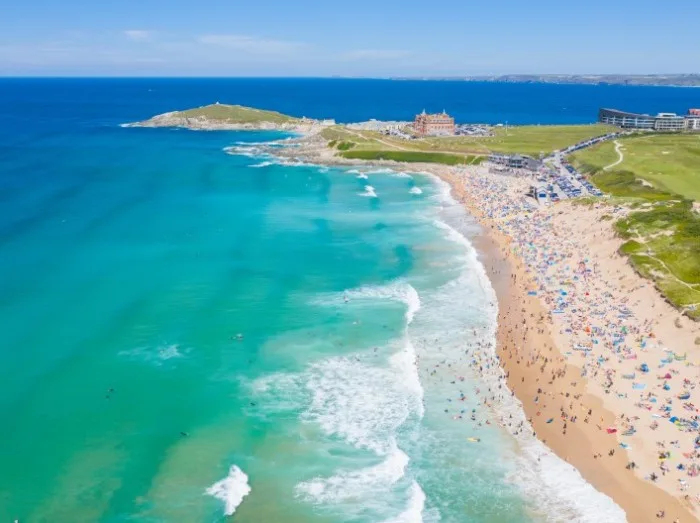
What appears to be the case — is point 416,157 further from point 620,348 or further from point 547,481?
point 547,481

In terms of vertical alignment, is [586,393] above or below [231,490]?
above

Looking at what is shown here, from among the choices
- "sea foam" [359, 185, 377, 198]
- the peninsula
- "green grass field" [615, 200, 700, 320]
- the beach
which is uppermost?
the peninsula

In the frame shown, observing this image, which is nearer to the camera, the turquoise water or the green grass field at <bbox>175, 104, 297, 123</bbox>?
the turquoise water

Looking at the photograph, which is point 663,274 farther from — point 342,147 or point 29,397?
point 342,147

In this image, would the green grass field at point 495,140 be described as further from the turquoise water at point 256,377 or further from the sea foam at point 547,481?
the sea foam at point 547,481

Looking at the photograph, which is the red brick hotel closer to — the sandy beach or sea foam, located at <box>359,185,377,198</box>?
sea foam, located at <box>359,185,377,198</box>

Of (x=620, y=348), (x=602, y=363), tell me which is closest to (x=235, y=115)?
(x=620, y=348)

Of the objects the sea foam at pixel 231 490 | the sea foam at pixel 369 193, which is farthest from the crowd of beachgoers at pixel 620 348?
the sea foam at pixel 369 193

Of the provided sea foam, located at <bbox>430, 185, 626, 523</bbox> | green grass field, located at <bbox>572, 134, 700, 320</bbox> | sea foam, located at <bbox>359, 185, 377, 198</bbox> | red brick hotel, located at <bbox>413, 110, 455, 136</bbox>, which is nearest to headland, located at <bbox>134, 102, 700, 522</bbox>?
green grass field, located at <bbox>572, 134, 700, 320</bbox>
